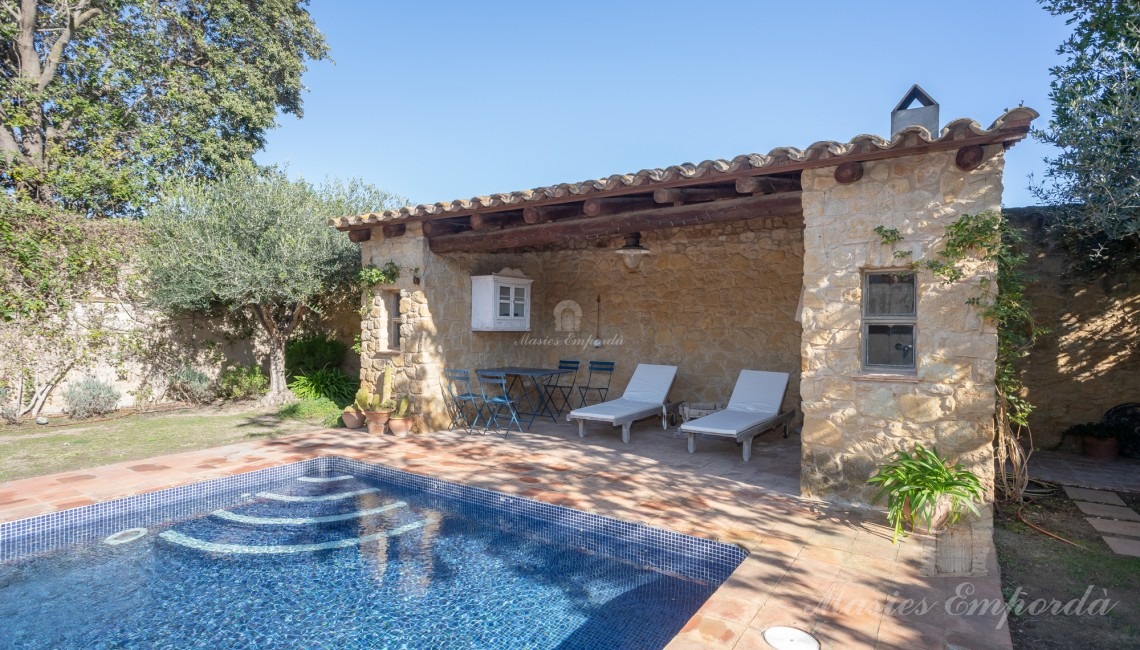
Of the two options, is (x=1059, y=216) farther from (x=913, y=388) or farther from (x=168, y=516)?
(x=168, y=516)

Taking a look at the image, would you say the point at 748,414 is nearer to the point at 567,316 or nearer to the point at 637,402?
the point at 637,402

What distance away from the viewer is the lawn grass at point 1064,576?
2723mm

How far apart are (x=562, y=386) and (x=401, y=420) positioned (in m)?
3.04

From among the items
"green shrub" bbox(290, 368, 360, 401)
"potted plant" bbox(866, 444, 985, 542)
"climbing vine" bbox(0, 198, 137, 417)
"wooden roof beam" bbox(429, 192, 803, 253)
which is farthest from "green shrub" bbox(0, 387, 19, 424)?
"potted plant" bbox(866, 444, 985, 542)

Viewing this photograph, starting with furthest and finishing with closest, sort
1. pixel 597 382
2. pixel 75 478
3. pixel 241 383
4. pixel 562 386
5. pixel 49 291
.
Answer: pixel 241 383 < pixel 562 386 < pixel 597 382 < pixel 49 291 < pixel 75 478

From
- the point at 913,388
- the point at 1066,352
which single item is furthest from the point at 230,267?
the point at 1066,352

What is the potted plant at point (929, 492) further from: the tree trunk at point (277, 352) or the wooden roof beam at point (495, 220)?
the tree trunk at point (277, 352)

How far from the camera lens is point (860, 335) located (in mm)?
4465

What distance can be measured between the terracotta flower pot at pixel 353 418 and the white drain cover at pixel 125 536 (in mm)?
3573

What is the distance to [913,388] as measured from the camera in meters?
4.26

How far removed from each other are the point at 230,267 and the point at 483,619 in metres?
7.39

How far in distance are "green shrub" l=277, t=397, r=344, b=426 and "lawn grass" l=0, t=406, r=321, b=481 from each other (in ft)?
0.41

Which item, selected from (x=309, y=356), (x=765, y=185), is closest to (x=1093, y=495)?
(x=765, y=185)

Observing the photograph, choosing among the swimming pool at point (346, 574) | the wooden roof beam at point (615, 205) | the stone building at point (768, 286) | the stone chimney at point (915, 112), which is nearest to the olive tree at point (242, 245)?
the stone building at point (768, 286)
